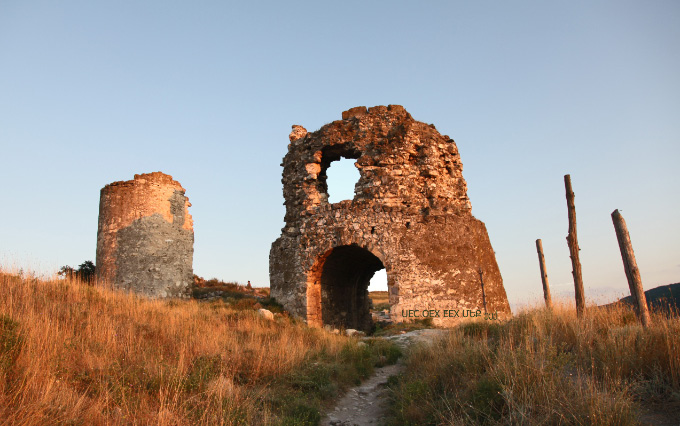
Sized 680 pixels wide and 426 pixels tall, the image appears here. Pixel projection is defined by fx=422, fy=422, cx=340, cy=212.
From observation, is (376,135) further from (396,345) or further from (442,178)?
(396,345)

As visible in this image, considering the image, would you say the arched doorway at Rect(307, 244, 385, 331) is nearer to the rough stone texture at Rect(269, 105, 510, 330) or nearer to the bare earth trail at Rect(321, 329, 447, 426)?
the rough stone texture at Rect(269, 105, 510, 330)

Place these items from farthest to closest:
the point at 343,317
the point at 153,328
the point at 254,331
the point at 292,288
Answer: the point at 343,317
the point at 292,288
the point at 254,331
the point at 153,328

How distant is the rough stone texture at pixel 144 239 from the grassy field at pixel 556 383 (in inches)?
385

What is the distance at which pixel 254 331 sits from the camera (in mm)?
8695

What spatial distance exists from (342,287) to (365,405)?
314 inches

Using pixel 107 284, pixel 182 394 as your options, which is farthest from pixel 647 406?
pixel 107 284

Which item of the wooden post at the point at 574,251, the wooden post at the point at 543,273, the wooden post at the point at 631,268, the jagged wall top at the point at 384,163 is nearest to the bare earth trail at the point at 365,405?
the wooden post at the point at 631,268

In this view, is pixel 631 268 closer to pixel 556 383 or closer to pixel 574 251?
pixel 574 251

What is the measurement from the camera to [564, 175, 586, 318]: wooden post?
29.3ft

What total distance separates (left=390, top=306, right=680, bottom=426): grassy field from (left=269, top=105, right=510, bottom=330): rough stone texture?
5028 millimetres

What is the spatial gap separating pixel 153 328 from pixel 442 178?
28.5 feet

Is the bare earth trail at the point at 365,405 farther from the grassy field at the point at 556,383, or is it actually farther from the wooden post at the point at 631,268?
the wooden post at the point at 631,268

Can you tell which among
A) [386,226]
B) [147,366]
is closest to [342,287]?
[386,226]

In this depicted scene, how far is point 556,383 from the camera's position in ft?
13.5
